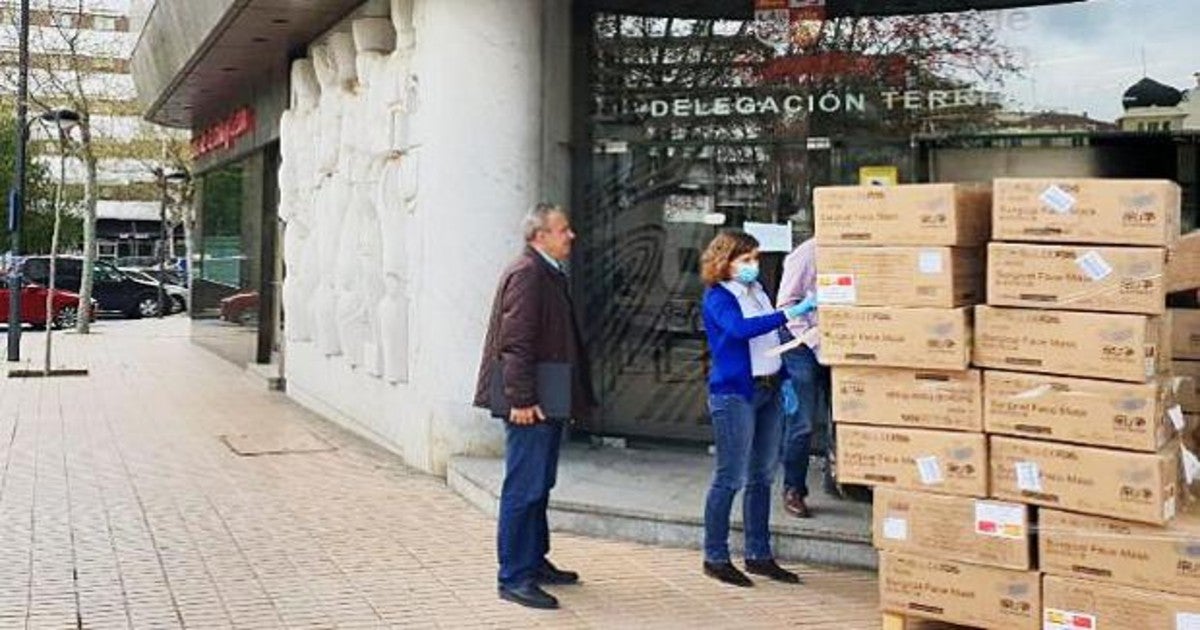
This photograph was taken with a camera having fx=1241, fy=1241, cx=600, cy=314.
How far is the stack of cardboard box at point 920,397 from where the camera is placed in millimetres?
4848

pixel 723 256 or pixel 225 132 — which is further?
pixel 225 132

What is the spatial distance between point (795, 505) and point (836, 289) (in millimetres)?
1991

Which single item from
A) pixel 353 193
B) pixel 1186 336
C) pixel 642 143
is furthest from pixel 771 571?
pixel 353 193

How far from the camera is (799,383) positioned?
278 inches

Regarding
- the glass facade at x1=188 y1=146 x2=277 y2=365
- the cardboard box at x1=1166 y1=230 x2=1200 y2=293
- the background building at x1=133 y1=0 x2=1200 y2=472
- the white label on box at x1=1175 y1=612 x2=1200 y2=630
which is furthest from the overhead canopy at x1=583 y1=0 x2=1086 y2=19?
the glass facade at x1=188 y1=146 x2=277 y2=365

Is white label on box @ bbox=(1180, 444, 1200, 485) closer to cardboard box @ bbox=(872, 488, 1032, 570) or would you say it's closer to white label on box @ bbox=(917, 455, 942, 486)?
cardboard box @ bbox=(872, 488, 1032, 570)

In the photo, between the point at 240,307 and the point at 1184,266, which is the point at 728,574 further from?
the point at 240,307

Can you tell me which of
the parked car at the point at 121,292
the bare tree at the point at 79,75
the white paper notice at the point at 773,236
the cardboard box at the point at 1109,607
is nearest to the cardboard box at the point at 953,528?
the cardboard box at the point at 1109,607

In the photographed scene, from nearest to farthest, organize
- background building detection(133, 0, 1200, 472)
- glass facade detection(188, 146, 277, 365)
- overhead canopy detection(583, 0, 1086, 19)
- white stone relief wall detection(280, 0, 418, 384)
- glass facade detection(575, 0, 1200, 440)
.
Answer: glass facade detection(575, 0, 1200, 440), background building detection(133, 0, 1200, 472), overhead canopy detection(583, 0, 1086, 19), white stone relief wall detection(280, 0, 418, 384), glass facade detection(188, 146, 277, 365)

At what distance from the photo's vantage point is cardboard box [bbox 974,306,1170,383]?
14.8 ft

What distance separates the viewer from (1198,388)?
5.46 meters

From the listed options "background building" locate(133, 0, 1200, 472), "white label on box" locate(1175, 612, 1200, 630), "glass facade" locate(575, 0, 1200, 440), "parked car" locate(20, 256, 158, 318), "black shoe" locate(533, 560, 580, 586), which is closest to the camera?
"white label on box" locate(1175, 612, 1200, 630)

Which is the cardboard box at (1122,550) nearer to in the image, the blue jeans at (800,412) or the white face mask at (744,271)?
the white face mask at (744,271)

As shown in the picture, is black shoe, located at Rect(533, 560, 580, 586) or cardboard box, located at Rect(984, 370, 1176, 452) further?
black shoe, located at Rect(533, 560, 580, 586)
